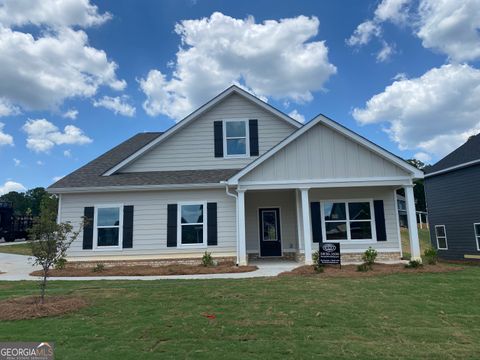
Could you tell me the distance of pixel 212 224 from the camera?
13625 mm

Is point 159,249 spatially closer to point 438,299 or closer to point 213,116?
point 213,116

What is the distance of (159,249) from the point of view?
1361cm

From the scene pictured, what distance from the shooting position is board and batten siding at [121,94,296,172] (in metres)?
15.2

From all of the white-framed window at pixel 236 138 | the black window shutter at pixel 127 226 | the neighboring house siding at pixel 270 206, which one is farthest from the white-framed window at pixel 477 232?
the black window shutter at pixel 127 226

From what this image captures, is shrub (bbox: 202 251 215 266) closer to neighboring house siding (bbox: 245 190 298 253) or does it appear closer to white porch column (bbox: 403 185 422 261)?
neighboring house siding (bbox: 245 190 298 253)

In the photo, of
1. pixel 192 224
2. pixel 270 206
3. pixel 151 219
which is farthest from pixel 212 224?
pixel 270 206

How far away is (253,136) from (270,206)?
127 inches

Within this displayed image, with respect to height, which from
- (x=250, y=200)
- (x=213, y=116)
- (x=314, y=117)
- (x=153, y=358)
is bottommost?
(x=153, y=358)

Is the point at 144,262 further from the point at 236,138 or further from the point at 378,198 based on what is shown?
the point at 378,198

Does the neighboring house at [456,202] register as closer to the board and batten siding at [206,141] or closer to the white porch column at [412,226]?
the white porch column at [412,226]

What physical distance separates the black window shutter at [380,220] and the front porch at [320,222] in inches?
1.6

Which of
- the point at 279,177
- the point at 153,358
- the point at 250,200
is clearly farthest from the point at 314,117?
the point at 153,358

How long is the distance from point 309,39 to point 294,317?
664 inches

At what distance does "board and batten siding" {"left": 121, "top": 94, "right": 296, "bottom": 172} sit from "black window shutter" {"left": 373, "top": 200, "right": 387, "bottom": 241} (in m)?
4.79
